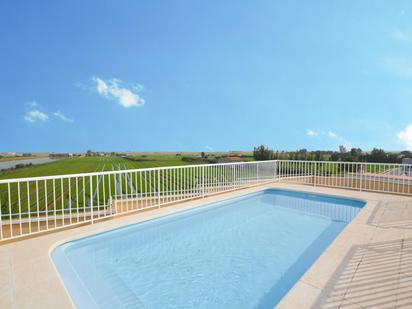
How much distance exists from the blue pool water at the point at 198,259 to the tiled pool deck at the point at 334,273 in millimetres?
242

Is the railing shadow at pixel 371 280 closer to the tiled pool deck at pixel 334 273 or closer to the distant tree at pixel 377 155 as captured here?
the tiled pool deck at pixel 334 273

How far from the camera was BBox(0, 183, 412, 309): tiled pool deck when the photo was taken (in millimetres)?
2326

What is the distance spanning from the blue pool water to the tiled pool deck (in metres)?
0.24

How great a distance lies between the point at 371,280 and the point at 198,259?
2.10 metres

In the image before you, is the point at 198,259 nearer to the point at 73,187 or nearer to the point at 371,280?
the point at 371,280

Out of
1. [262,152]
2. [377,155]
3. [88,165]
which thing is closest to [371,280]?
[377,155]

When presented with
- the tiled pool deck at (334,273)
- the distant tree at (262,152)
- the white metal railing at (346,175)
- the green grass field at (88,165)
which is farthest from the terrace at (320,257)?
the green grass field at (88,165)

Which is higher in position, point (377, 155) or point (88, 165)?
point (377, 155)

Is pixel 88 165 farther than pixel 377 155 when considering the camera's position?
Yes

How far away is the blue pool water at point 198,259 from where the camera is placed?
2760 millimetres

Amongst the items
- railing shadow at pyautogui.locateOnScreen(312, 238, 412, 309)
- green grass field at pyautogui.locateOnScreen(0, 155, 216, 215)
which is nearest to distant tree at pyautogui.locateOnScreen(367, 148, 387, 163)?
green grass field at pyautogui.locateOnScreen(0, 155, 216, 215)

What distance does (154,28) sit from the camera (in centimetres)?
1579

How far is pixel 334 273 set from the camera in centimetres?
281

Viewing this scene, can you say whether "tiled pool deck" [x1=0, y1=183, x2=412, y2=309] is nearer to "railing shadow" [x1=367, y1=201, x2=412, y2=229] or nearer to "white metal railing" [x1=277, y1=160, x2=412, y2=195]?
"railing shadow" [x1=367, y1=201, x2=412, y2=229]
